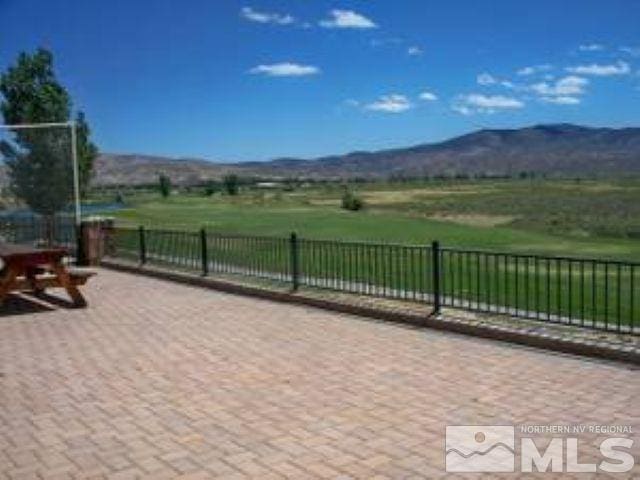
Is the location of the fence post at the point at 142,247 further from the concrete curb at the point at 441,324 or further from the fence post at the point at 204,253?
the fence post at the point at 204,253

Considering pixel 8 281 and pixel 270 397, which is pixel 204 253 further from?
pixel 270 397

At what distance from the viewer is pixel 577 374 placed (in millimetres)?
7734

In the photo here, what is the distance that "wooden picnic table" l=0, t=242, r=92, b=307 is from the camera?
12188 mm

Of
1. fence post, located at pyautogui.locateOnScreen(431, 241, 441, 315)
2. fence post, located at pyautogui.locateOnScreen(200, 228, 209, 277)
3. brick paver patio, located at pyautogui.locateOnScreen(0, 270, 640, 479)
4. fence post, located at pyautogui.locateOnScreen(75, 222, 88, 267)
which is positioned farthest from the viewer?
fence post, located at pyautogui.locateOnScreen(75, 222, 88, 267)

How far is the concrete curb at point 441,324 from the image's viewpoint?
8.30m

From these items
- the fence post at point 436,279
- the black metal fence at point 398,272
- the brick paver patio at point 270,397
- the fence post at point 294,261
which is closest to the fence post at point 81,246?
the black metal fence at point 398,272

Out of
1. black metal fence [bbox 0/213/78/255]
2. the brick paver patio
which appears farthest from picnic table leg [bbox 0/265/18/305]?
black metal fence [bbox 0/213/78/255]

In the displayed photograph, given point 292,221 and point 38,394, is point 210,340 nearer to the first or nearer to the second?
point 38,394

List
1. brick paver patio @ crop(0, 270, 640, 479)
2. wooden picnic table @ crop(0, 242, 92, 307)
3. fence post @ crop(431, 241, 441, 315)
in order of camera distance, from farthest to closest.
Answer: wooden picnic table @ crop(0, 242, 92, 307)
fence post @ crop(431, 241, 441, 315)
brick paver patio @ crop(0, 270, 640, 479)

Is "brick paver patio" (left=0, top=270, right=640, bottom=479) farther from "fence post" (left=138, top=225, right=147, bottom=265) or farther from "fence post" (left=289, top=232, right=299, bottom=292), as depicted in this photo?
"fence post" (left=138, top=225, right=147, bottom=265)

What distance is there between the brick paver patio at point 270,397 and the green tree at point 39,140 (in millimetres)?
10385

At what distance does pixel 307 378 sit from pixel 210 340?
233 centimetres

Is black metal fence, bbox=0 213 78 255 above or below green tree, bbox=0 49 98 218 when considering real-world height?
below

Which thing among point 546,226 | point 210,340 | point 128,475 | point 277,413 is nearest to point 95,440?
point 128,475
